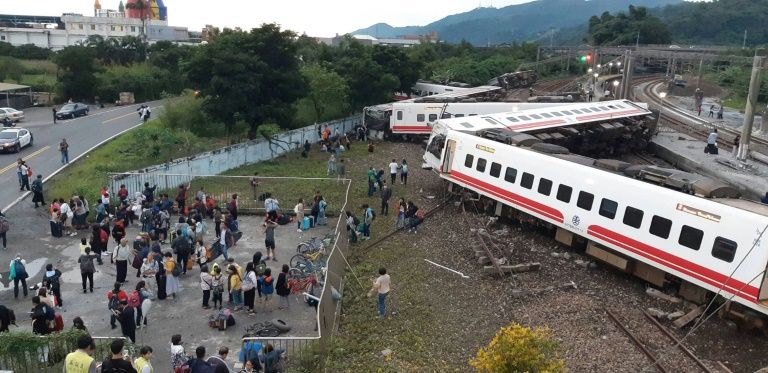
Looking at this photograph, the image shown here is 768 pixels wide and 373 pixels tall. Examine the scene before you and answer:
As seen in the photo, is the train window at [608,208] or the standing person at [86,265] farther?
the train window at [608,208]

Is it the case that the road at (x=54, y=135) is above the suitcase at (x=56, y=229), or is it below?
above

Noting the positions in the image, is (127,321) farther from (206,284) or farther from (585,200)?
(585,200)

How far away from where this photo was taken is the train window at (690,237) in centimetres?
1362

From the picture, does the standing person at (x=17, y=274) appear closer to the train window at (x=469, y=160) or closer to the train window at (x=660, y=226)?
the train window at (x=469, y=160)

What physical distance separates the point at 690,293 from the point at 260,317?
1020cm

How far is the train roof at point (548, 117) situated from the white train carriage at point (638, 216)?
335 centimetres

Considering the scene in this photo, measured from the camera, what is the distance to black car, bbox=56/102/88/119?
43.6m

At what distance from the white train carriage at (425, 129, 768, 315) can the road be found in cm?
1752

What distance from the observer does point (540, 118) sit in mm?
27641

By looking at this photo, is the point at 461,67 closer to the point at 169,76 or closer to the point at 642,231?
the point at 169,76

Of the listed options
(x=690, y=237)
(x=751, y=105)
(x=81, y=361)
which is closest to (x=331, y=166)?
(x=690, y=237)

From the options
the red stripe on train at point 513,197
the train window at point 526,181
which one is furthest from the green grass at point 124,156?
the train window at point 526,181

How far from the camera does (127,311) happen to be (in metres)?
11.7

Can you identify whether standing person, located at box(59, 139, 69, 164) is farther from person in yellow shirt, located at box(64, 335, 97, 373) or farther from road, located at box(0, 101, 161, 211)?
person in yellow shirt, located at box(64, 335, 97, 373)
